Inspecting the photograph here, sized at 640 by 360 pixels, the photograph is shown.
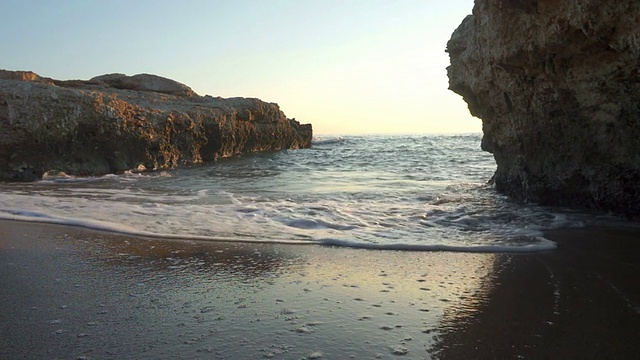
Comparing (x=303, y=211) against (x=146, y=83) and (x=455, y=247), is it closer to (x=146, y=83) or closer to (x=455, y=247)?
(x=455, y=247)

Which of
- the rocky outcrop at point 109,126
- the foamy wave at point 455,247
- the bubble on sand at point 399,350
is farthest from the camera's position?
the rocky outcrop at point 109,126

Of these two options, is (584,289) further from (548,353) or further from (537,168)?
(537,168)

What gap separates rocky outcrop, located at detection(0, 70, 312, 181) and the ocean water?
2.63 feet

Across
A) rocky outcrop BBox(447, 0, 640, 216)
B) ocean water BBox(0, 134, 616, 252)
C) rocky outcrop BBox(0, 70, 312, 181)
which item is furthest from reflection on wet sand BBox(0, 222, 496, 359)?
rocky outcrop BBox(0, 70, 312, 181)

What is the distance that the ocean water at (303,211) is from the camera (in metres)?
4.75

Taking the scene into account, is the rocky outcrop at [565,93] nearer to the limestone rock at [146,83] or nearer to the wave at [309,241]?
the wave at [309,241]

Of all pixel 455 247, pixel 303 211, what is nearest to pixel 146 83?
pixel 303 211

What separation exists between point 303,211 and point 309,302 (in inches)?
135

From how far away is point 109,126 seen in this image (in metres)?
12.1

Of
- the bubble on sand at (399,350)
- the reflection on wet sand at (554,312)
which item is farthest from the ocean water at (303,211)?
the bubble on sand at (399,350)

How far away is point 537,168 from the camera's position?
678 centimetres

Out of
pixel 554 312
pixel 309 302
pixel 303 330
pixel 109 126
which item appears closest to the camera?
pixel 303 330

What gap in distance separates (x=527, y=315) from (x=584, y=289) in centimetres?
70

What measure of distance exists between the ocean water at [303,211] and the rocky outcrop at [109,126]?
0.80m
